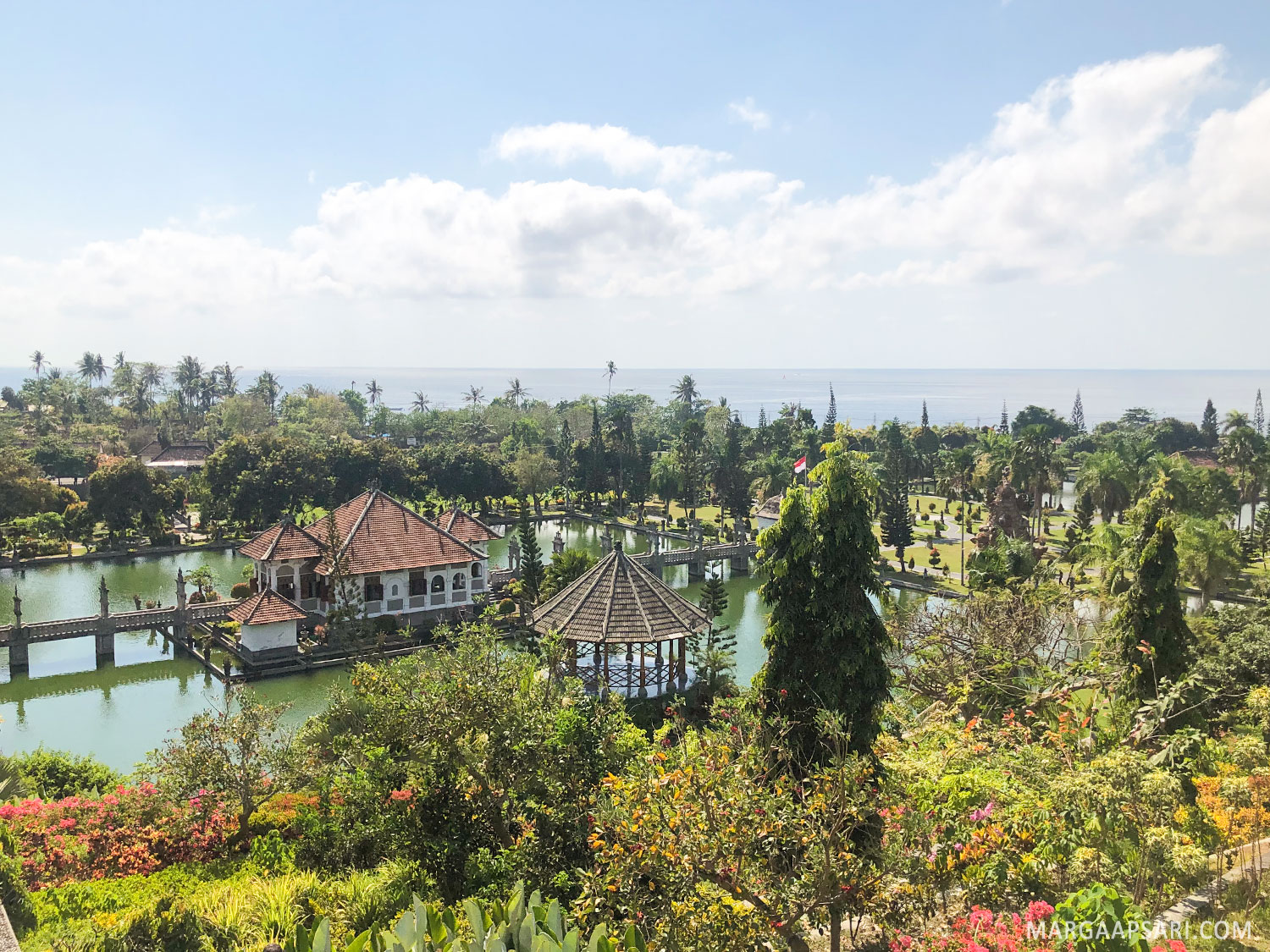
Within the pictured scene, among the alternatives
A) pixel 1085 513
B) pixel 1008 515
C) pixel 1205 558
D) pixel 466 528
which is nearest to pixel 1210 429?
pixel 1085 513

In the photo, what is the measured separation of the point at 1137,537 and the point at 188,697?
23398 millimetres

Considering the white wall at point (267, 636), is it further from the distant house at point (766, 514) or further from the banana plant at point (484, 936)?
the distant house at point (766, 514)

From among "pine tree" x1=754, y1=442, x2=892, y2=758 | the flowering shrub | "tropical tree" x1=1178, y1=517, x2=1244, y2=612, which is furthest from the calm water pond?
"tropical tree" x1=1178, y1=517, x2=1244, y2=612

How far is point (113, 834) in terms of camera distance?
1143 centimetres

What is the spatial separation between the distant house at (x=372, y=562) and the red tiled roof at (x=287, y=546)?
0.03 metres

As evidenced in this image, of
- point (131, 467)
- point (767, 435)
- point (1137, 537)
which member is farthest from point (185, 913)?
point (767, 435)

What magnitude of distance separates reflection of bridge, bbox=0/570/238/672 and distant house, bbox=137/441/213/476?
44.1 metres

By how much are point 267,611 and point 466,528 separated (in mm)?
9727

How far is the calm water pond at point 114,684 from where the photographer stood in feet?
69.4

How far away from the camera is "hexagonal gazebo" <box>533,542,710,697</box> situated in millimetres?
17859

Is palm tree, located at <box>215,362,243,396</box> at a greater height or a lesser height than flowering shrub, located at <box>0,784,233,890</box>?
greater

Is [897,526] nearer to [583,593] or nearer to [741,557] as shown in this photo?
[741,557]

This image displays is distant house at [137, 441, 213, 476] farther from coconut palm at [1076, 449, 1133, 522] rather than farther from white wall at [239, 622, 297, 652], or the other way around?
coconut palm at [1076, 449, 1133, 522]

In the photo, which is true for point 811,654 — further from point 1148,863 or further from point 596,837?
point 596,837
